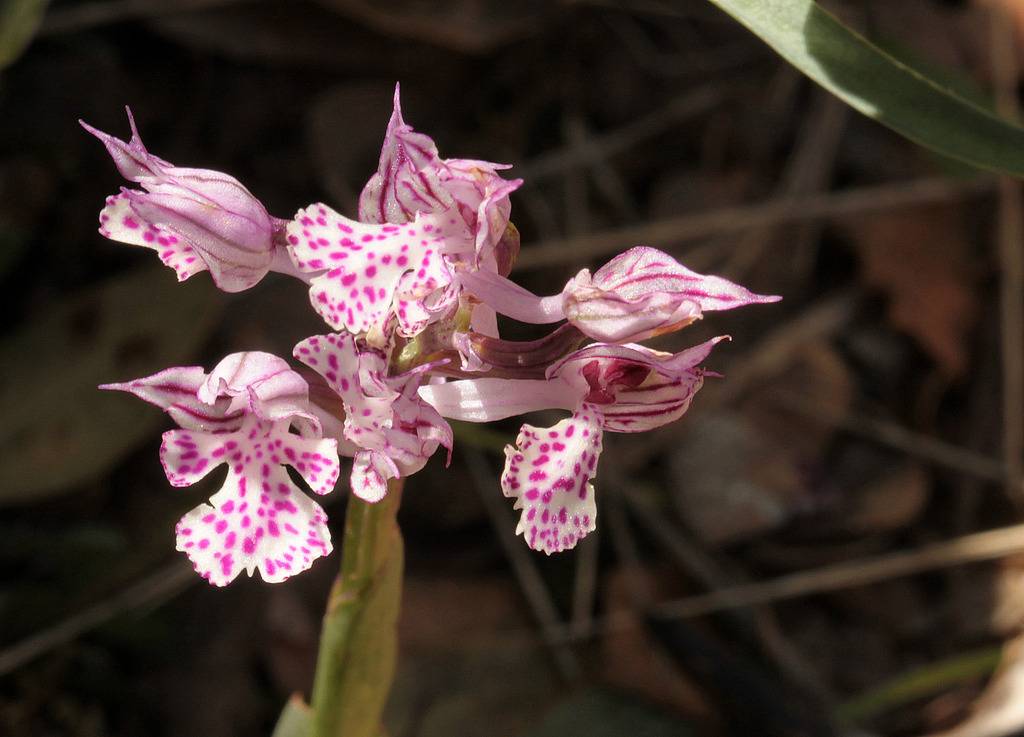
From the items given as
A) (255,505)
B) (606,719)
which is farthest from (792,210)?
(255,505)

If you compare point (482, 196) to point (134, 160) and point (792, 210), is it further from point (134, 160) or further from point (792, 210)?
point (792, 210)

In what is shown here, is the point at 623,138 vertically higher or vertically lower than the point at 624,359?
higher

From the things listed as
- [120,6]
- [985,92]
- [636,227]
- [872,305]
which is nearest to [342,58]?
[120,6]

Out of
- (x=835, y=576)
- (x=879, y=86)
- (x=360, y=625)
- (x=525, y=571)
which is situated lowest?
(x=525, y=571)

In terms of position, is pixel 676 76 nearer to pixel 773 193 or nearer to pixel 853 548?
pixel 773 193

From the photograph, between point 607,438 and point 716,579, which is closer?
point 716,579

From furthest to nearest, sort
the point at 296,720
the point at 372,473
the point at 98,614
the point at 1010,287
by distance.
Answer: the point at 1010,287 → the point at 98,614 → the point at 296,720 → the point at 372,473

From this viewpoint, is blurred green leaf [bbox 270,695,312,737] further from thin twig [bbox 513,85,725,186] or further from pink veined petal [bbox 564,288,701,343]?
thin twig [bbox 513,85,725,186]

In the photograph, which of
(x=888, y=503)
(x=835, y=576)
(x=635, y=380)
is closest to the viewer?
(x=635, y=380)
